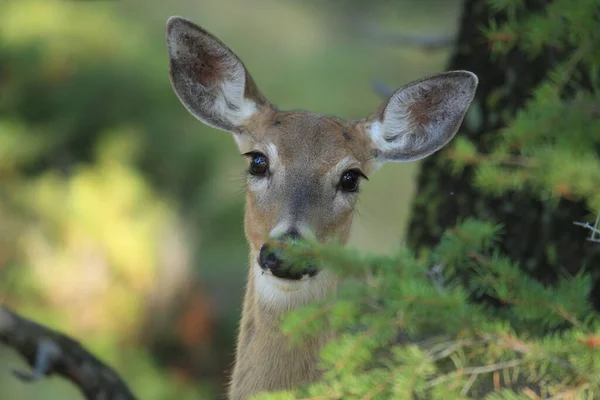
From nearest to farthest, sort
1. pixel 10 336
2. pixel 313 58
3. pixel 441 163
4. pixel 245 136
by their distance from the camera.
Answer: pixel 10 336 → pixel 245 136 → pixel 441 163 → pixel 313 58

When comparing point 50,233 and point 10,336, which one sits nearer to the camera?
point 10,336

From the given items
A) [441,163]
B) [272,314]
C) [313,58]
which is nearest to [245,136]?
[272,314]

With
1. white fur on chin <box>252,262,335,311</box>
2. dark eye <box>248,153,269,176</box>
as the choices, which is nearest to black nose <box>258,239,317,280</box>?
white fur on chin <box>252,262,335,311</box>

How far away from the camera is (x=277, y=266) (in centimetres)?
485

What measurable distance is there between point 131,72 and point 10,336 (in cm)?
974

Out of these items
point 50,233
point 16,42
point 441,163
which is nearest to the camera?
point 441,163

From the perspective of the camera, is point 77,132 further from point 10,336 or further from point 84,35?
point 10,336

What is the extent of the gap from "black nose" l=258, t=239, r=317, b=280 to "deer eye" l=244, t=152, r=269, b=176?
71cm

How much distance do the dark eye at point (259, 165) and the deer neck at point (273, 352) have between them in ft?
1.40

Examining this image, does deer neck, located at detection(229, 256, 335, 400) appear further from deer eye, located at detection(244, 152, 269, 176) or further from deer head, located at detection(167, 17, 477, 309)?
deer eye, located at detection(244, 152, 269, 176)

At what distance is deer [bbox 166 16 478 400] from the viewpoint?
531cm

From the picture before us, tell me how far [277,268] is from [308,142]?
3.28 feet

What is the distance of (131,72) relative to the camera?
1456 centimetres

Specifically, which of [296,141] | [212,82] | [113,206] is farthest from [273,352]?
[113,206]
